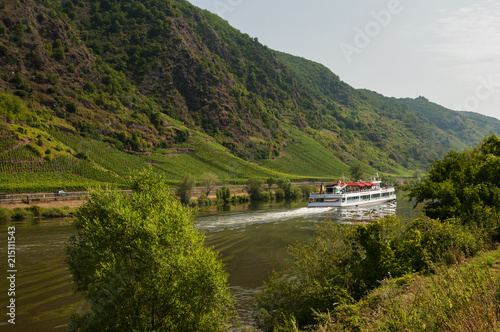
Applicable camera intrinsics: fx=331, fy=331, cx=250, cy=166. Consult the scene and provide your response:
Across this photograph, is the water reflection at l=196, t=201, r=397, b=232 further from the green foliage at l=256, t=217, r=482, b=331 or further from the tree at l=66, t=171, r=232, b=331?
the tree at l=66, t=171, r=232, b=331

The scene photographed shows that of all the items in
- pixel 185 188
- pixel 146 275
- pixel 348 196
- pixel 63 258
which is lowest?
pixel 63 258

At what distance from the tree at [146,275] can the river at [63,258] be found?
1.97 m

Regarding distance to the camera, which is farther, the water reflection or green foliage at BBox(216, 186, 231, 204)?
green foliage at BBox(216, 186, 231, 204)

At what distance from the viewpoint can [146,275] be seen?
15508 mm

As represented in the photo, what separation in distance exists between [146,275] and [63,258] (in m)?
22.3

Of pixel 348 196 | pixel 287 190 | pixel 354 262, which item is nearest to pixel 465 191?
pixel 354 262

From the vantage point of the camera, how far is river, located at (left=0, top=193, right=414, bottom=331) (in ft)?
69.6

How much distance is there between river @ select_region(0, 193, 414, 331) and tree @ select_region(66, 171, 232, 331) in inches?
77.5

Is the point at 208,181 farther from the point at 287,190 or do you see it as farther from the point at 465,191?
the point at 465,191

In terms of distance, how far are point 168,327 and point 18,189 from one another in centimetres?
7250

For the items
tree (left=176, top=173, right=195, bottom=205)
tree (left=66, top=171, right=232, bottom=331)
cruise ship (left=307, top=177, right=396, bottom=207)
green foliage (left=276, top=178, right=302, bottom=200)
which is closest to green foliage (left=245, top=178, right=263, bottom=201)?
green foliage (left=276, top=178, right=302, bottom=200)

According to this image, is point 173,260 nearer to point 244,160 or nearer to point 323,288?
point 323,288

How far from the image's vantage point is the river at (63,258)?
21.2 m

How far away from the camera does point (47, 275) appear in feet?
91.8
